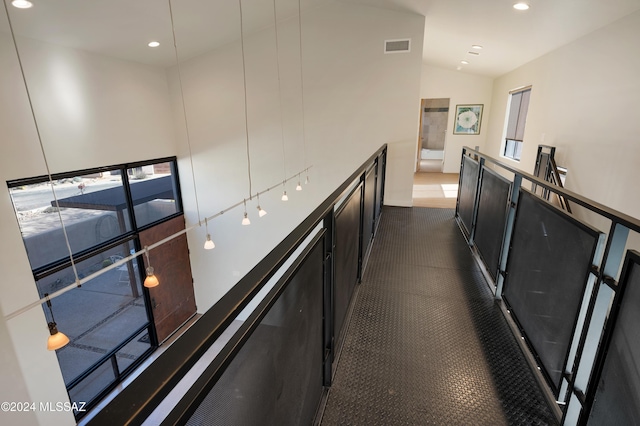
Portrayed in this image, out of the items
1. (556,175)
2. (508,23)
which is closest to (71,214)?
(508,23)

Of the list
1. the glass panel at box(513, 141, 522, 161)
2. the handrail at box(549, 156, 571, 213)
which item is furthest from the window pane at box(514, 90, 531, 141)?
the handrail at box(549, 156, 571, 213)

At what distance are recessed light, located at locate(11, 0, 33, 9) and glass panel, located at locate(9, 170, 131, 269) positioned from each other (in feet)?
6.88

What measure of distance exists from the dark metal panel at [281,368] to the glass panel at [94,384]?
565 centimetres

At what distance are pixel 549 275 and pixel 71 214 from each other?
6111 millimetres

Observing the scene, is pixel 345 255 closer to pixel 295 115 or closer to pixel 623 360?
pixel 623 360

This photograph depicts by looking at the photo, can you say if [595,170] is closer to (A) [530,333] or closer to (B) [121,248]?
(A) [530,333]

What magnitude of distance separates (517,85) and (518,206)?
6010mm

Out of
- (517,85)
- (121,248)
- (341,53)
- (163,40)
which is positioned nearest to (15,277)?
(121,248)

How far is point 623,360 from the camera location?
1006mm

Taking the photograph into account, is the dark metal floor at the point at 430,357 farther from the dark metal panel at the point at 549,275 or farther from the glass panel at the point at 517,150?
the glass panel at the point at 517,150

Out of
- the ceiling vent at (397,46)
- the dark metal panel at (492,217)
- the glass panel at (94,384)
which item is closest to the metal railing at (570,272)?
the dark metal panel at (492,217)

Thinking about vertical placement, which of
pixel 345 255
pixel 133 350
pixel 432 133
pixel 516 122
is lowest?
pixel 133 350

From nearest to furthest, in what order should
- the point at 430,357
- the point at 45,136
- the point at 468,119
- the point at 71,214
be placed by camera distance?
the point at 430,357 → the point at 45,136 → the point at 71,214 → the point at 468,119

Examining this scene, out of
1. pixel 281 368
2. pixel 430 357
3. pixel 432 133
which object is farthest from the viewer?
pixel 432 133
